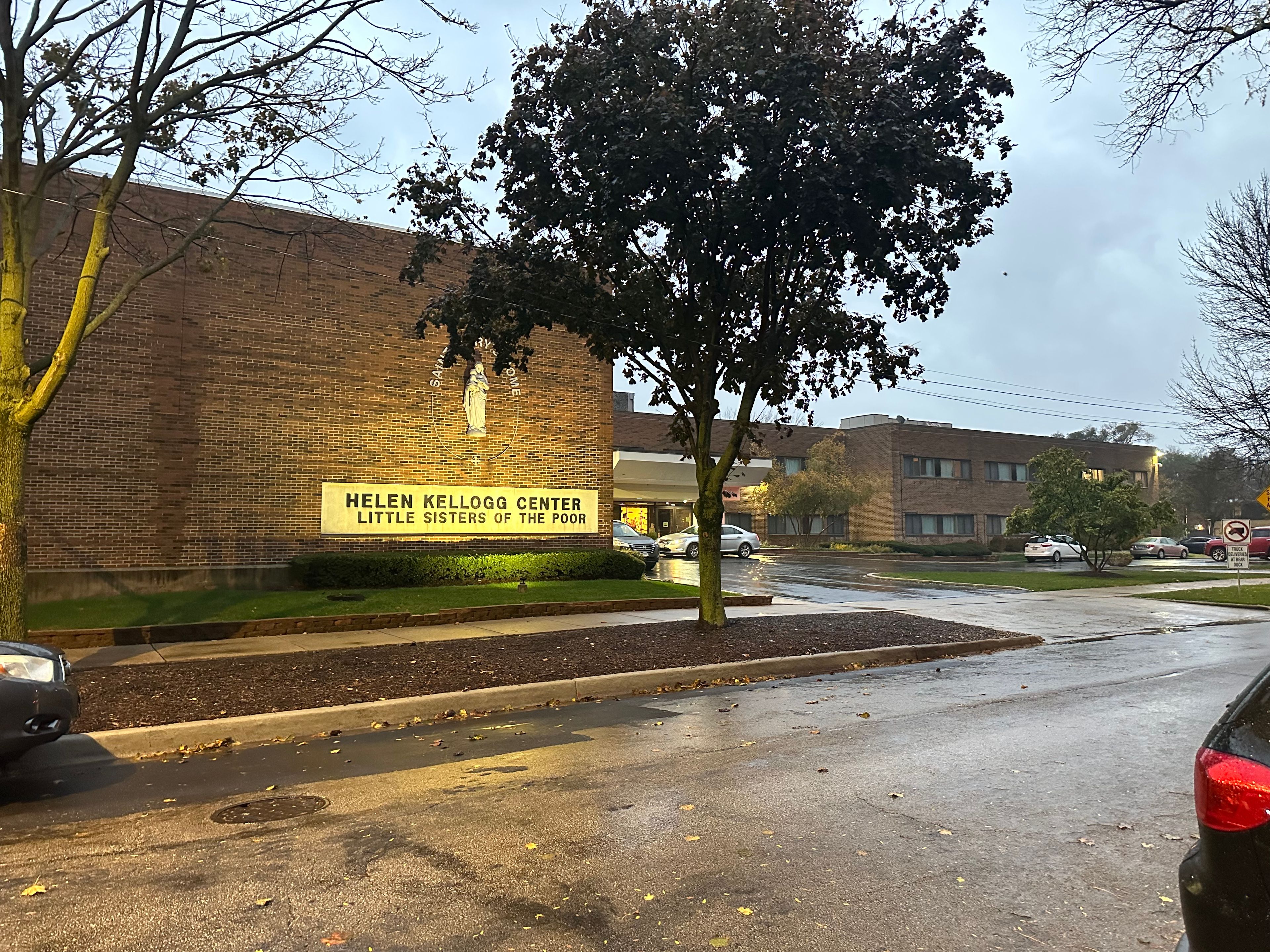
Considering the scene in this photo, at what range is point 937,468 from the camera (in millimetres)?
57031

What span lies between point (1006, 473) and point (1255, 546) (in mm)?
14653

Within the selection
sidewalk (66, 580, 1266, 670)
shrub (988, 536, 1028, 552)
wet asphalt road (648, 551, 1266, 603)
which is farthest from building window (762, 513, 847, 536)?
sidewalk (66, 580, 1266, 670)

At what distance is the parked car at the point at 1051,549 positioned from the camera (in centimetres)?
4409

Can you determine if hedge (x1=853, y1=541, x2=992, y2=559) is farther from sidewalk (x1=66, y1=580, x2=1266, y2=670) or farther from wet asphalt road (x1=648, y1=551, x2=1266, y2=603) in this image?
sidewalk (x1=66, y1=580, x2=1266, y2=670)

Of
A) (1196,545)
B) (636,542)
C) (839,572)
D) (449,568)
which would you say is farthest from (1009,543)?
(449,568)

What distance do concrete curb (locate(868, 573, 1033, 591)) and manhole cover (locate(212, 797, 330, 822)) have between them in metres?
22.2

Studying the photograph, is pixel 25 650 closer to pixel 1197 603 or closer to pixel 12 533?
pixel 12 533

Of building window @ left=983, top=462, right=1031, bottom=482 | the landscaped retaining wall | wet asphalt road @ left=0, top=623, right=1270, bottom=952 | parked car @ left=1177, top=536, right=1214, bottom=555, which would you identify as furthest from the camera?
parked car @ left=1177, top=536, right=1214, bottom=555

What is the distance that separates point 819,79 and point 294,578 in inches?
518

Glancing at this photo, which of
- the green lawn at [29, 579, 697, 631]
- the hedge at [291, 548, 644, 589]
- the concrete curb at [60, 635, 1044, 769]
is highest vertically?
the hedge at [291, 548, 644, 589]

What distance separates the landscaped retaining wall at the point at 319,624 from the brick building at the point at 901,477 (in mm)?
29927

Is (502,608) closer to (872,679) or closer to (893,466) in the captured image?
(872,679)

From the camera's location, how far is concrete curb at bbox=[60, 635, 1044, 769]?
7180 mm

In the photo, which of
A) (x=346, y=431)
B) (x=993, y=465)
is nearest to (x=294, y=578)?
(x=346, y=431)
